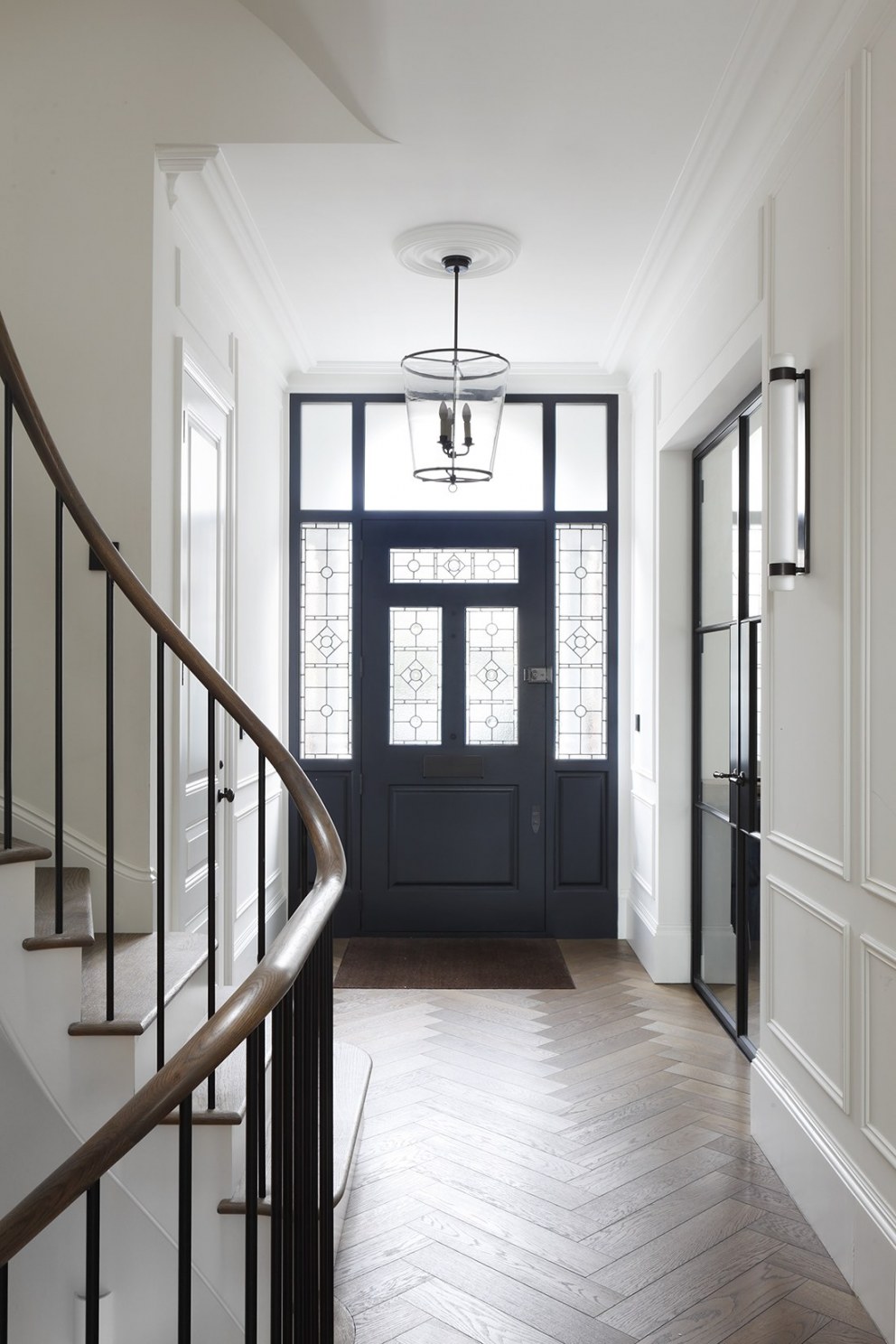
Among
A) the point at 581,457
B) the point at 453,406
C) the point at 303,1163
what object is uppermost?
the point at 581,457

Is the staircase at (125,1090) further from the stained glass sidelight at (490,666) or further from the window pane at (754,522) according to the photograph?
the stained glass sidelight at (490,666)

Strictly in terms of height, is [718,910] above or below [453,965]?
above

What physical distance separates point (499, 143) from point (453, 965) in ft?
11.4

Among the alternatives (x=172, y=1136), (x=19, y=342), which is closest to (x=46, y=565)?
(x=19, y=342)

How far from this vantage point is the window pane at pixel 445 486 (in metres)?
5.31

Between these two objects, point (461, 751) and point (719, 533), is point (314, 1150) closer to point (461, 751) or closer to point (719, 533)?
point (719, 533)

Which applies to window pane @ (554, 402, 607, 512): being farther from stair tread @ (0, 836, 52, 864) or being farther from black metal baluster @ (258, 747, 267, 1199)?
stair tread @ (0, 836, 52, 864)

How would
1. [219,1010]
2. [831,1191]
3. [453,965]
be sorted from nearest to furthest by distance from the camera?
1. [219,1010]
2. [831,1191]
3. [453,965]

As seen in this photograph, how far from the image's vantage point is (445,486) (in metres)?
5.27

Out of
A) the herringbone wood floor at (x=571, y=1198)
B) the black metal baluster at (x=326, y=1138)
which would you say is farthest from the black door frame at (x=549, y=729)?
the black metal baluster at (x=326, y=1138)

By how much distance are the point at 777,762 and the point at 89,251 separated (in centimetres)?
247

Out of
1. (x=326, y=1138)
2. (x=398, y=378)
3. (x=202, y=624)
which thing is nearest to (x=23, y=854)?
(x=326, y=1138)

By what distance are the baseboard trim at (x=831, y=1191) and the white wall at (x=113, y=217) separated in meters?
1.85

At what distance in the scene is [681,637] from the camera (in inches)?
176
